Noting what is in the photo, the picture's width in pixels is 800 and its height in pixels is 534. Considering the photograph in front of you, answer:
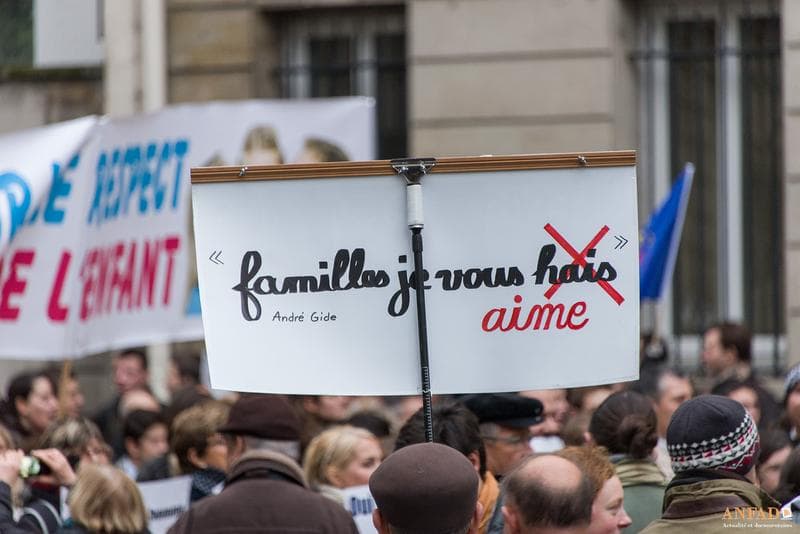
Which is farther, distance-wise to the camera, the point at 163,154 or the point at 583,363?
the point at 163,154

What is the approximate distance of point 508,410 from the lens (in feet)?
19.2

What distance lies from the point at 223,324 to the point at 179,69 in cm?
762

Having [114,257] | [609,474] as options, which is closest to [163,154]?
[114,257]

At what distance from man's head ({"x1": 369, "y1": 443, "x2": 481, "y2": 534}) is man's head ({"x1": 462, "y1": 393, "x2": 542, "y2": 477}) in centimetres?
195

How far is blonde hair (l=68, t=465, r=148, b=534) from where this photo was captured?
5.56m

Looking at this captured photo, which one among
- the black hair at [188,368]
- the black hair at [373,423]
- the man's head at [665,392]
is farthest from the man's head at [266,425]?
the black hair at [188,368]

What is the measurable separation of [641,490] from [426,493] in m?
1.88

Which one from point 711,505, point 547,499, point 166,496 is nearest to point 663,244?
point 166,496

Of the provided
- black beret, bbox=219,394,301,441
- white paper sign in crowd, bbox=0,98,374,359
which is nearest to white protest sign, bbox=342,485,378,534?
black beret, bbox=219,394,301,441

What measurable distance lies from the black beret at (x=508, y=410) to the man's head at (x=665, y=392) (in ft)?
5.01

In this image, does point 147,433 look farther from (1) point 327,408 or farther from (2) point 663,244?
(2) point 663,244

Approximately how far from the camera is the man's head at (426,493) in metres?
3.78

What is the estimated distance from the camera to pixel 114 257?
918 centimetres

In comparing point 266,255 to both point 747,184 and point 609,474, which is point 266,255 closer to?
point 609,474
